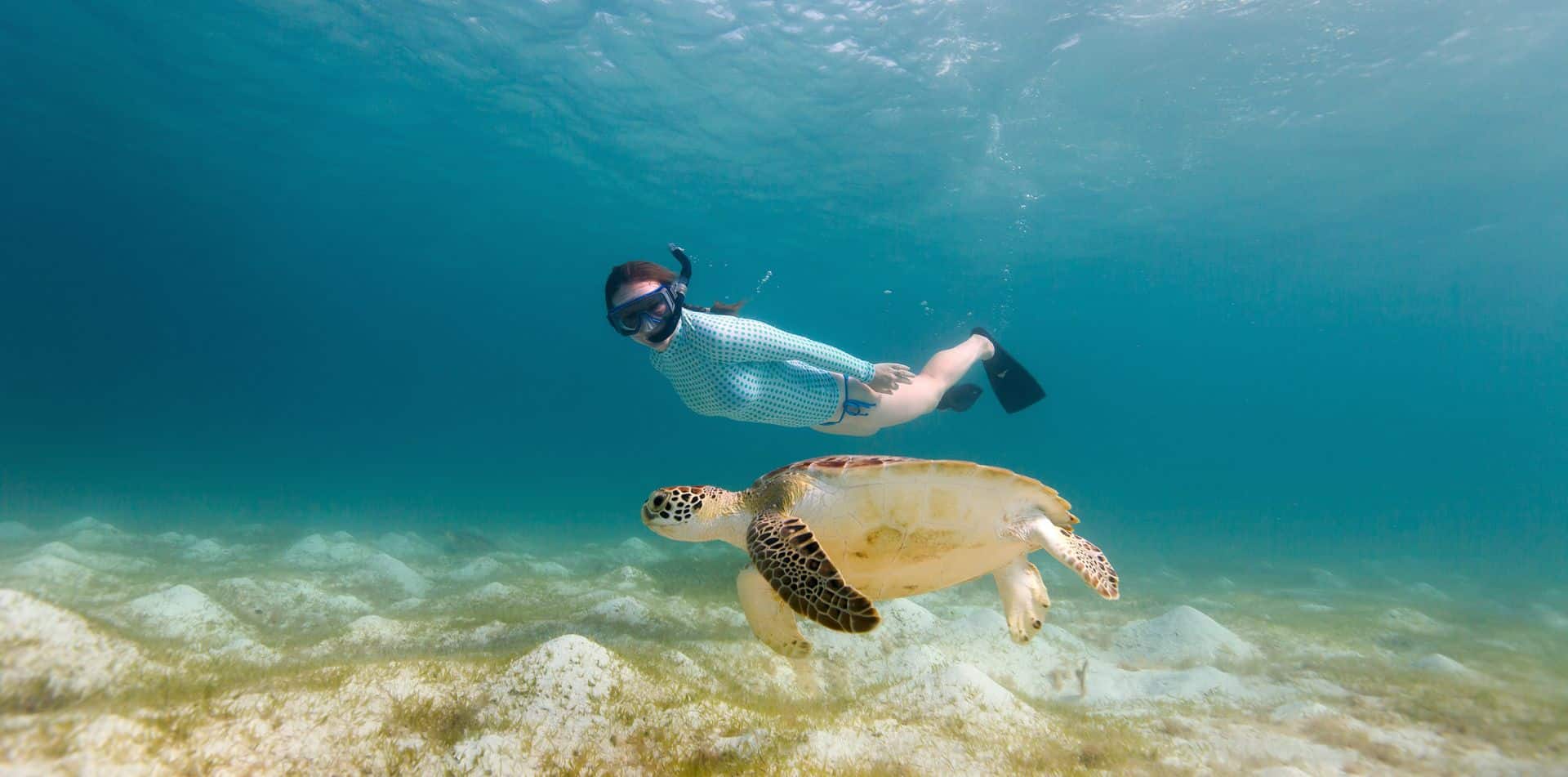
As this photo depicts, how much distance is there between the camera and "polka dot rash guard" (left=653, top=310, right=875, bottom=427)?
496 cm

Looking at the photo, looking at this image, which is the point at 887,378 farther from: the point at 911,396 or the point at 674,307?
the point at 674,307

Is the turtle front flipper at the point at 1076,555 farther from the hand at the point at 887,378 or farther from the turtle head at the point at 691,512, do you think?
the hand at the point at 887,378

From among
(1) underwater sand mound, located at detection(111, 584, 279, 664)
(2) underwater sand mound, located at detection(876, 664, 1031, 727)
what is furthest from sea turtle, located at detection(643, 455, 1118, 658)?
(1) underwater sand mound, located at detection(111, 584, 279, 664)

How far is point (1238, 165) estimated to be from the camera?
20.8 m

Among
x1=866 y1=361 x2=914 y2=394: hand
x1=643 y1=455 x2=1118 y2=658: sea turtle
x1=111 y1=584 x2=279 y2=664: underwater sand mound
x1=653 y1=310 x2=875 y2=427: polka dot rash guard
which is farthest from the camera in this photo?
x1=866 y1=361 x2=914 y2=394: hand

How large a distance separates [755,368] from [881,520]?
9.14ft

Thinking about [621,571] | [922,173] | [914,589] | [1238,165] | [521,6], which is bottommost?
[621,571]

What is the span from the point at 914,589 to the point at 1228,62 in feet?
65.5

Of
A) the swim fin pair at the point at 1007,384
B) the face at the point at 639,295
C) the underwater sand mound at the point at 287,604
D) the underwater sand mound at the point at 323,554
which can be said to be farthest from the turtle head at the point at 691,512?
the underwater sand mound at the point at 323,554

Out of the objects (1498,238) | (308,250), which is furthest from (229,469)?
(1498,238)

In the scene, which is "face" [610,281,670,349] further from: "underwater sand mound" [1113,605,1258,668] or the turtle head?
"underwater sand mound" [1113,605,1258,668]

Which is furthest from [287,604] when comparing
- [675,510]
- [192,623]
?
[675,510]

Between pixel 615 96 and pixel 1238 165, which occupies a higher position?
pixel 1238 165

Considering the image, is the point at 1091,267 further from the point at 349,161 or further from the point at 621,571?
the point at 349,161
